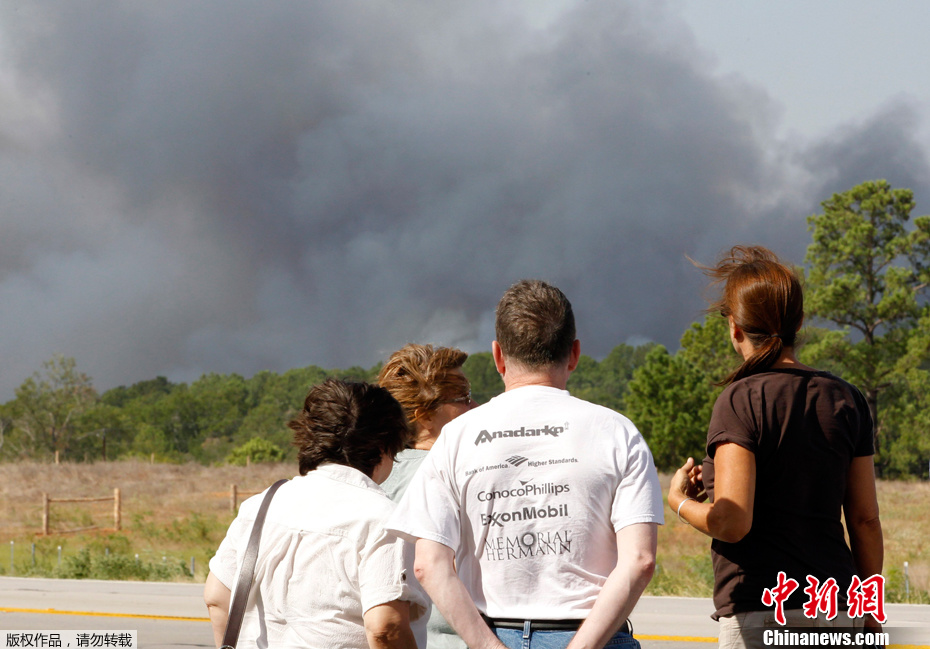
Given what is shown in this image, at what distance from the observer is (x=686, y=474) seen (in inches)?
113

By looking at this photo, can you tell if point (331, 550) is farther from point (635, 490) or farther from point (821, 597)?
point (821, 597)

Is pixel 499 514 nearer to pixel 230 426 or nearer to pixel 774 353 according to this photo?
pixel 774 353

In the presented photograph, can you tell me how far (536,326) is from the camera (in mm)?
2592

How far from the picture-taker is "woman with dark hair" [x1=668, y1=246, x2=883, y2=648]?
2625 mm

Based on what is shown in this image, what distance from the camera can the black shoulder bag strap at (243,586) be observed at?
8.98ft

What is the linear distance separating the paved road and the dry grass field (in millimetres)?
2052

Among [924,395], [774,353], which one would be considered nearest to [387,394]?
[774,353]

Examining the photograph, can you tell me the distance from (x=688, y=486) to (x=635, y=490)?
46cm

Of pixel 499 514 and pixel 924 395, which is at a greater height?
pixel 924 395

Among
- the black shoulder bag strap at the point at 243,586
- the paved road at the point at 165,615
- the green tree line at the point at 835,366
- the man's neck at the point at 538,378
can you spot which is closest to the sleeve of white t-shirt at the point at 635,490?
the man's neck at the point at 538,378

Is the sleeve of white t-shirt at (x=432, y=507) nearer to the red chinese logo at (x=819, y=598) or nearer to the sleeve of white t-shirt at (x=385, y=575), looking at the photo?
the sleeve of white t-shirt at (x=385, y=575)

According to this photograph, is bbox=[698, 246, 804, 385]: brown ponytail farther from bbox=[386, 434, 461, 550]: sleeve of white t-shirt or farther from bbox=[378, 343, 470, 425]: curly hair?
bbox=[378, 343, 470, 425]: curly hair

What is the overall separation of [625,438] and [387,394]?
855 mm

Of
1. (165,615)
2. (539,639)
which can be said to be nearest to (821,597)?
(539,639)
